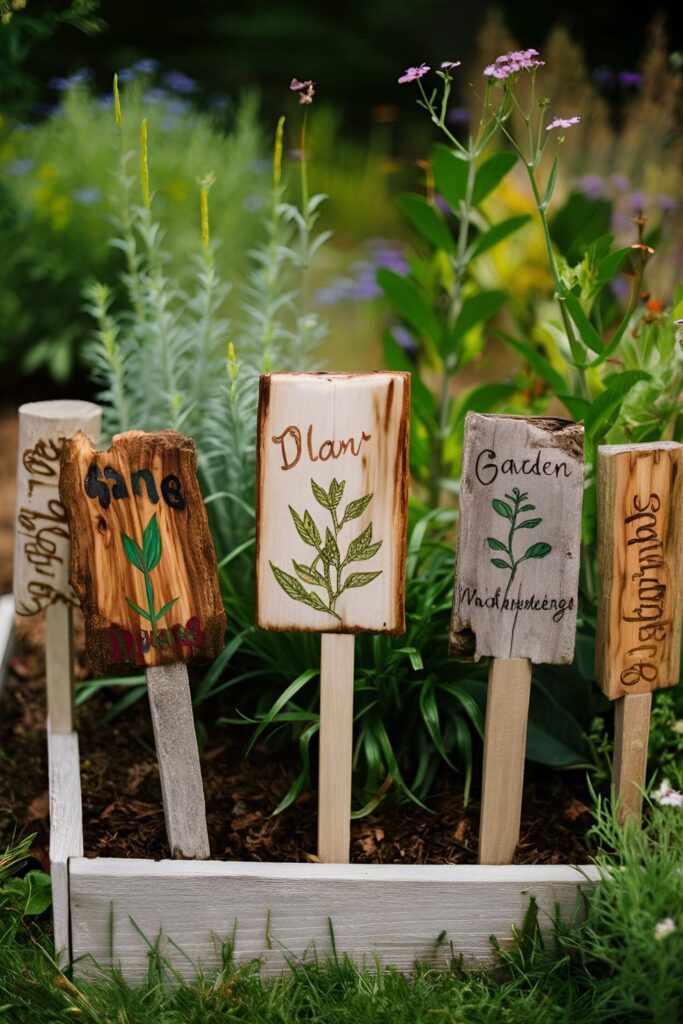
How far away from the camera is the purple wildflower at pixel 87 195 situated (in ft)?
12.8

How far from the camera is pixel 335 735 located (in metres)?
1.63

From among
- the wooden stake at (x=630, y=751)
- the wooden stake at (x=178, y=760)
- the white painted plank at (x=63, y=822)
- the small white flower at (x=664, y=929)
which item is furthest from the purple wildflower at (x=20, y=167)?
the small white flower at (x=664, y=929)

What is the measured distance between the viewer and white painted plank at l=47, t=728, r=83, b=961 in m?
1.57

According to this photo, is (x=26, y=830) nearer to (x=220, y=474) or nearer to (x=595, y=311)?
(x=220, y=474)

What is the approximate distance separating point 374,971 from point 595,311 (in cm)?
135

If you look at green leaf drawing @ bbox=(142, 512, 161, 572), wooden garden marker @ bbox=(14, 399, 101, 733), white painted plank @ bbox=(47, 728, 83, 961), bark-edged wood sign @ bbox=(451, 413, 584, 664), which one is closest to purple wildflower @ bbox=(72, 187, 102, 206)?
wooden garden marker @ bbox=(14, 399, 101, 733)

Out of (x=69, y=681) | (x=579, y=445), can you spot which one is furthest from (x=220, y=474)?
(x=579, y=445)

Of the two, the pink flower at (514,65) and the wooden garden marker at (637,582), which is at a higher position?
the pink flower at (514,65)

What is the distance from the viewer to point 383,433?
1551mm

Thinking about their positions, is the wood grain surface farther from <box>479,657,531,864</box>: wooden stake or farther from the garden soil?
<box>479,657,531,864</box>: wooden stake

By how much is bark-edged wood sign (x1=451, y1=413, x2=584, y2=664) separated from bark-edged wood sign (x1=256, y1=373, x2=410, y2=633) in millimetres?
104

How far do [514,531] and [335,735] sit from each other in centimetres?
42

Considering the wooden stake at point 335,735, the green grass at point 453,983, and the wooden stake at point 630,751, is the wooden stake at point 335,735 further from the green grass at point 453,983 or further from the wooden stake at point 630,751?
the wooden stake at point 630,751

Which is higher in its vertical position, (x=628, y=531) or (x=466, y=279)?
(x=466, y=279)
